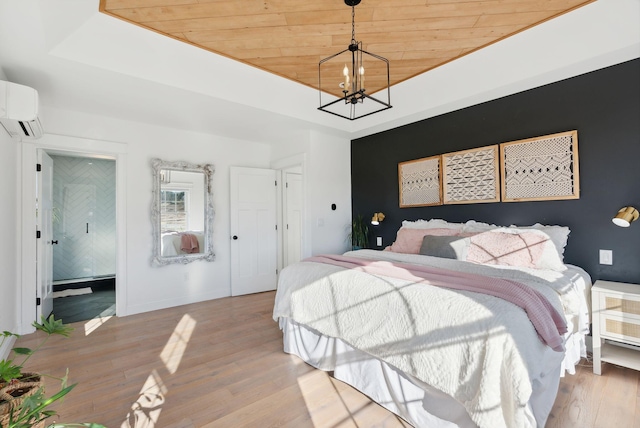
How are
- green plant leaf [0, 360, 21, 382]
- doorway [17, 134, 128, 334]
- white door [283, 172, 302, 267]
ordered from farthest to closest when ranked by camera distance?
1. white door [283, 172, 302, 267]
2. doorway [17, 134, 128, 334]
3. green plant leaf [0, 360, 21, 382]

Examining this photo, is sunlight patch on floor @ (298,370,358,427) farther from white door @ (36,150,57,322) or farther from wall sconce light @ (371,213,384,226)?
white door @ (36,150,57,322)

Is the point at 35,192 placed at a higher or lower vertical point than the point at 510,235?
higher

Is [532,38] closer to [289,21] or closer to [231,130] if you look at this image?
[289,21]

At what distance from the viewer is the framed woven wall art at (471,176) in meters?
3.34

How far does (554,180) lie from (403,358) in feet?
7.72

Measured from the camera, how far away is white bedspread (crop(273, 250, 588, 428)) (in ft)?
4.61

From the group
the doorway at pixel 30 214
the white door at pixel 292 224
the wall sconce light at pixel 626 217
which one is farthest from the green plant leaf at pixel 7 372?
the white door at pixel 292 224

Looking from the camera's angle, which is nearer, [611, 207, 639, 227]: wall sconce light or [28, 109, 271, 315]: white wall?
[611, 207, 639, 227]: wall sconce light

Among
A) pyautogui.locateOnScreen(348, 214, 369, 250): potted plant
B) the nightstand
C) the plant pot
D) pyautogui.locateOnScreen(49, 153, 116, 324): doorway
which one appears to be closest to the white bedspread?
the nightstand

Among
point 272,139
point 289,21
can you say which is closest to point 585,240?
point 289,21

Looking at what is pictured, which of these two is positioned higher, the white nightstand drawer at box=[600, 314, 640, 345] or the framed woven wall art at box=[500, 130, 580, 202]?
the framed woven wall art at box=[500, 130, 580, 202]

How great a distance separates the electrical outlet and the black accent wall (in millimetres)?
29

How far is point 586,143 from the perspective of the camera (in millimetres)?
2746

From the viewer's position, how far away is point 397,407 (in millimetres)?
1872
